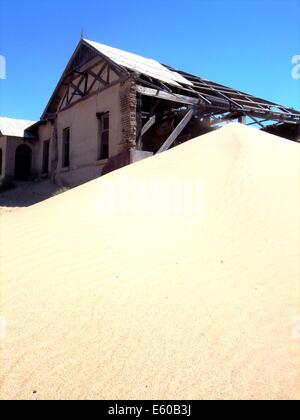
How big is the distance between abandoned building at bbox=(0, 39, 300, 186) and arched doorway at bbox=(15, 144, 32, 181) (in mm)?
911

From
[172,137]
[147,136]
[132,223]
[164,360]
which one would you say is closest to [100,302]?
[164,360]

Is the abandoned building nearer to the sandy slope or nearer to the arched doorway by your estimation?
the arched doorway

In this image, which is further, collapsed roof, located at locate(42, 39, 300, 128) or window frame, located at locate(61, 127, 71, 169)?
window frame, located at locate(61, 127, 71, 169)

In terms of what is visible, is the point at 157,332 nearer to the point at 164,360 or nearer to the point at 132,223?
the point at 164,360

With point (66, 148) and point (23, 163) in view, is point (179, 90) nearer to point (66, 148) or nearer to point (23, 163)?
point (66, 148)

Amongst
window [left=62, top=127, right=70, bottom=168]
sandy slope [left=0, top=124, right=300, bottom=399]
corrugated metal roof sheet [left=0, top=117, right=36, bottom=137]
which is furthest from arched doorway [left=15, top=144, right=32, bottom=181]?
sandy slope [left=0, top=124, right=300, bottom=399]

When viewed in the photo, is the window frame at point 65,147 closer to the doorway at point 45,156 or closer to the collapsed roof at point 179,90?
the collapsed roof at point 179,90

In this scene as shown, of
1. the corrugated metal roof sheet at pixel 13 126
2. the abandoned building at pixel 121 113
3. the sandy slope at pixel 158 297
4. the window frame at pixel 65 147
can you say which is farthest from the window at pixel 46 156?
the sandy slope at pixel 158 297

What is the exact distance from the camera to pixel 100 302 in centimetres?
358

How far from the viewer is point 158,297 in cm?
370

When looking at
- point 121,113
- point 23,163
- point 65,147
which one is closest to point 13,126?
point 23,163

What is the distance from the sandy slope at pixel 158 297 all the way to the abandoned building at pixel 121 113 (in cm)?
598

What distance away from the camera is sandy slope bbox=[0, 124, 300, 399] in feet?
8.95

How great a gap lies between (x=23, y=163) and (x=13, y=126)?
198 centimetres
